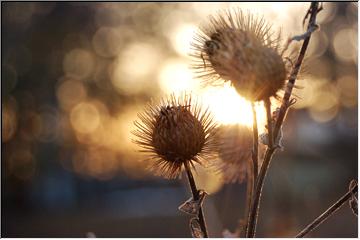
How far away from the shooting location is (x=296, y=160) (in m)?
14.8

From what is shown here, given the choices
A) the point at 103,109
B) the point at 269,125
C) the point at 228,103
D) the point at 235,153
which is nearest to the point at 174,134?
the point at 228,103

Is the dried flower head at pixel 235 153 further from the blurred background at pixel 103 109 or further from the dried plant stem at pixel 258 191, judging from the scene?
the blurred background at pixel 103 109

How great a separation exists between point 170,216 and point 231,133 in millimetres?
14144

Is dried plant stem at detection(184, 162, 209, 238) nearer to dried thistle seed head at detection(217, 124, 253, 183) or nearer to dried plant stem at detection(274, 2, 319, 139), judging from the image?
dried plant stem at detection(274, 2, 319, 139)

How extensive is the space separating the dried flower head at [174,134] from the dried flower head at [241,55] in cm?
15

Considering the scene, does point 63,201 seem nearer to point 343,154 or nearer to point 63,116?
point 63,116

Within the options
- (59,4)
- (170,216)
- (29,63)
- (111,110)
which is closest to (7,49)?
(29,63)

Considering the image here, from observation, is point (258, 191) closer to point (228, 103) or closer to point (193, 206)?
point (193, 206)

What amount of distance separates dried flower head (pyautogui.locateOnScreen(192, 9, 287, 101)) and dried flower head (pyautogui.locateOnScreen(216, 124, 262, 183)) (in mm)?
559

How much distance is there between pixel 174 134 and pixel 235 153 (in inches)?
19.5

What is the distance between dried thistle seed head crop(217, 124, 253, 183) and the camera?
2.00 meters

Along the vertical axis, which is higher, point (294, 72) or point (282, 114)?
point (294, 72)

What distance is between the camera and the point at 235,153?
80.0 inches

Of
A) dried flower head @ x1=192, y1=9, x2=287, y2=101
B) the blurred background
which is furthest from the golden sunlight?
the blurred background
